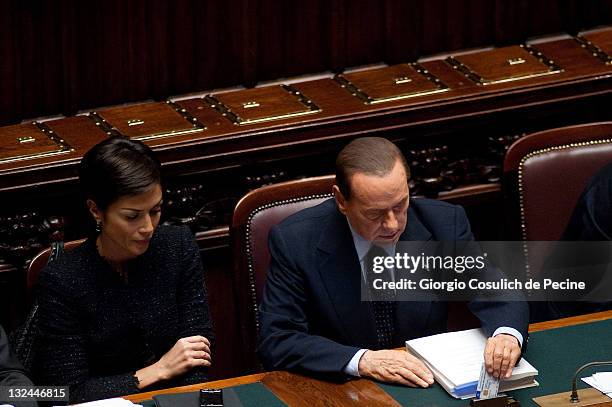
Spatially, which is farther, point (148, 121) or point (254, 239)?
point (148, 121)

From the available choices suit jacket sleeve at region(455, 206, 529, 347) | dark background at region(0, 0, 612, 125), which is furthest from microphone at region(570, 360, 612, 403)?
dark background at region(0, 0, 612, 125)

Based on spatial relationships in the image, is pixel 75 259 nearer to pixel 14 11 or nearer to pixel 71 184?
pixel 71 184

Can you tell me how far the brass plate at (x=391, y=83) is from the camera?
18.1 ft

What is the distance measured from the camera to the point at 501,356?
3.81 m

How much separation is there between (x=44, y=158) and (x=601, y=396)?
7.33 ft

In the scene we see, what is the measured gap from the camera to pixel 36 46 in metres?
5.55

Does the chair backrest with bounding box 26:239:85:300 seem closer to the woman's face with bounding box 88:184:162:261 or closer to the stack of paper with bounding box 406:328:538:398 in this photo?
the woman's face with bounding box 88:184:162:261

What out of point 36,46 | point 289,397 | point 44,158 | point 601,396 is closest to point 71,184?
point 44,158

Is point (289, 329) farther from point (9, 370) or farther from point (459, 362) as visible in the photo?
point (9, 370)

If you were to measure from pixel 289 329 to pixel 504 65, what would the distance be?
209 centimetres

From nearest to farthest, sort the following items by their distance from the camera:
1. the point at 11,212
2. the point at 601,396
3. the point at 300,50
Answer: the point at 601,396 → the point at 11,212 → the point at 300,50

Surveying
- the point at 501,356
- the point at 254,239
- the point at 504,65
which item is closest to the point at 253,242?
the point at 254,239

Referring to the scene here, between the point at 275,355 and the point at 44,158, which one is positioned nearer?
the point at 275,355

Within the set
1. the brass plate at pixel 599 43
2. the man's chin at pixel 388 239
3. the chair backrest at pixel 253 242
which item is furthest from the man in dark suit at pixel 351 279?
the brass plate at pixel 599 43
